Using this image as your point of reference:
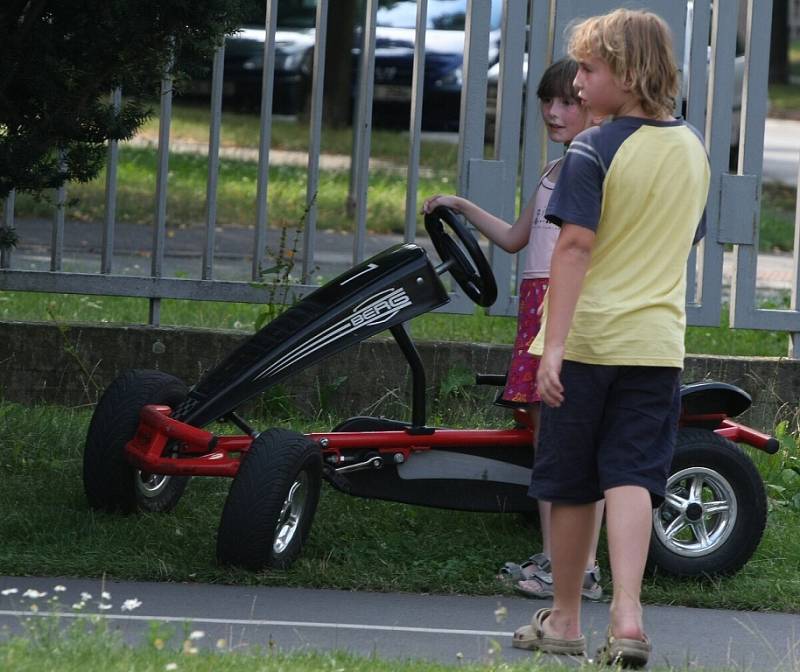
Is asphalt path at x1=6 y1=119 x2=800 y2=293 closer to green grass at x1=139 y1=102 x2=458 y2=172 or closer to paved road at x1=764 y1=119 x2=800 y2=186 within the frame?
green grass at x1=139 y1=102 x2=458 y2=172

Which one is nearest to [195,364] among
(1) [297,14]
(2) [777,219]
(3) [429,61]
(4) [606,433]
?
(4) [606,433]

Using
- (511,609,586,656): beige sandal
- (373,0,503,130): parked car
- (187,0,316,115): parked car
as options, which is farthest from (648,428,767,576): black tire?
(187,0,316,115): parked car

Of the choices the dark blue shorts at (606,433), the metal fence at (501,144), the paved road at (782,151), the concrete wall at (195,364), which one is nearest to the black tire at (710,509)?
the dark blue shorts at (606,433)

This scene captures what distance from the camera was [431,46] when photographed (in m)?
17.8

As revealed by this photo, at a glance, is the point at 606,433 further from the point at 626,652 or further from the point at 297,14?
the point at 297,14

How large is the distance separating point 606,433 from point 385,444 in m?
1.25

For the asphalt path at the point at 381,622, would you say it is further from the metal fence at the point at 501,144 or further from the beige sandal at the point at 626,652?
the metal fence at the point at 501,144

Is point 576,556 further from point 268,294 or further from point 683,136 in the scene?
point 268,294

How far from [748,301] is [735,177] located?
596 mm

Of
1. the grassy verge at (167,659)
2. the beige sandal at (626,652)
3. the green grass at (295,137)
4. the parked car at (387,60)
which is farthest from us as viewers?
the green grass at (295,137)

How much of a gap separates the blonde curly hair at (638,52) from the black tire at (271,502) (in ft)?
5.18

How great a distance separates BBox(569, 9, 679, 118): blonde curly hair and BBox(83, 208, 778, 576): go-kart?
1.21 m

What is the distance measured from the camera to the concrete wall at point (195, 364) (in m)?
6.95

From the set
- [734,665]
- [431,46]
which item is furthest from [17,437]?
[431,46]
